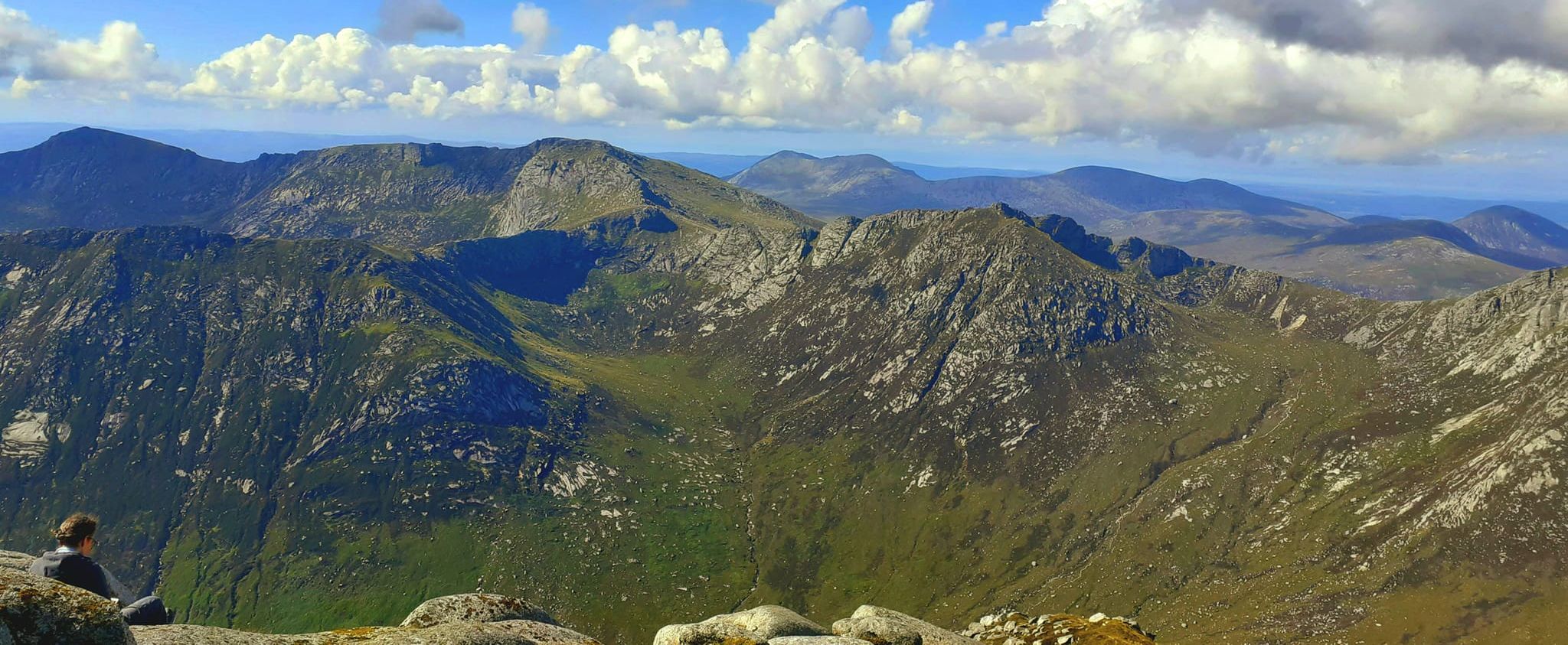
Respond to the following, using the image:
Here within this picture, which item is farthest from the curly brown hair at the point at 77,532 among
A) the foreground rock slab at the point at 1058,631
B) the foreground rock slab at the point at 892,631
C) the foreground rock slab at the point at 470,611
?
the foreground rock slab at the point at 1058,631

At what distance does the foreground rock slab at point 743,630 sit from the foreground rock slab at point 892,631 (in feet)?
11.3

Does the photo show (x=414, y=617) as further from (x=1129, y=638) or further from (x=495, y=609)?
(x=1129, y=638)

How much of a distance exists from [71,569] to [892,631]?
1850 inches

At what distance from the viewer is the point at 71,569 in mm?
26828

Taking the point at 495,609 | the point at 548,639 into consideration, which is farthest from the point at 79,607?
the point at 495,609

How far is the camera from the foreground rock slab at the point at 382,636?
2766 centimetres

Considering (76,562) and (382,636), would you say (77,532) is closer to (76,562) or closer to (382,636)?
(76,562)

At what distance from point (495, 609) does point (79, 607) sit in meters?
24.1

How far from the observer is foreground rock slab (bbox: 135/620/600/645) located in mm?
27656

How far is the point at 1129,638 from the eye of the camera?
2603 inches

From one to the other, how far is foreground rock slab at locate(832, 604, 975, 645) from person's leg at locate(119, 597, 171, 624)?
129 ft

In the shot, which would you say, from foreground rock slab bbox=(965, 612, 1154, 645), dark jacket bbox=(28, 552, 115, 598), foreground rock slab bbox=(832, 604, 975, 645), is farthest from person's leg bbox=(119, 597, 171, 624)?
foreground rock slab bbox=(965, 612, 1154, 645)

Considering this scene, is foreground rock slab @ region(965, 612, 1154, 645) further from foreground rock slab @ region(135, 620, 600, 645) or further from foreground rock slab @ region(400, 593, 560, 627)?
foreground rock slab @ region(135, 620, 600, 645)

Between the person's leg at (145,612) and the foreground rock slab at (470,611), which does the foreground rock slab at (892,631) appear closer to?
the foreground rock slab at (470,611)
